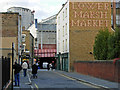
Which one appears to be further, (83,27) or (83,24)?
(83,27)

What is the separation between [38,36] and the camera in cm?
7400

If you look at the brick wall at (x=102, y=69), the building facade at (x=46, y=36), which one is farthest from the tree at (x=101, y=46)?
the building facade at (x=46, y=36)

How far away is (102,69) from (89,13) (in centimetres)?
1627

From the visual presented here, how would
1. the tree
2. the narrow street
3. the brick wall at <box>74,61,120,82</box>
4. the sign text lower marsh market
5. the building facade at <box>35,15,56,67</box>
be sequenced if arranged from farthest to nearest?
the building facade at <box>35,15,56,67</box>, the sign text lower marsh market, the tree, the brick wall at <box>74,61,120,82</box>, the narrow street

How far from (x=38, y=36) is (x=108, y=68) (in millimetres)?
53815

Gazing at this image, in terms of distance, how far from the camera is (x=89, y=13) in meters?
37.9

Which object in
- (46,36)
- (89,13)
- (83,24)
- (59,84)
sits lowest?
(59,84)

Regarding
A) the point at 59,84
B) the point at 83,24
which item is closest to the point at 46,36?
the point at 83,24

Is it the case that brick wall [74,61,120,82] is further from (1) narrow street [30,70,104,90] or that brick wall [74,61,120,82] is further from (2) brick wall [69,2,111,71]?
(2) brick wall [69,2,111,71]

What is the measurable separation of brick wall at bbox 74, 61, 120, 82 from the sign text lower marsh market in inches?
306

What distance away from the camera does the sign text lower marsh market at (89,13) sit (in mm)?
37812

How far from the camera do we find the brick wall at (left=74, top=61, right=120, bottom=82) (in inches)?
771

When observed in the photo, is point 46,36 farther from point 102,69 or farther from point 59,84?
point 59,84

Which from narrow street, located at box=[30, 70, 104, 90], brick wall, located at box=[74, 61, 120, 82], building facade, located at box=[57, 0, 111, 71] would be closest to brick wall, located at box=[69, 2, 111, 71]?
building facade, located at box=[57, 0, 111, 71]
